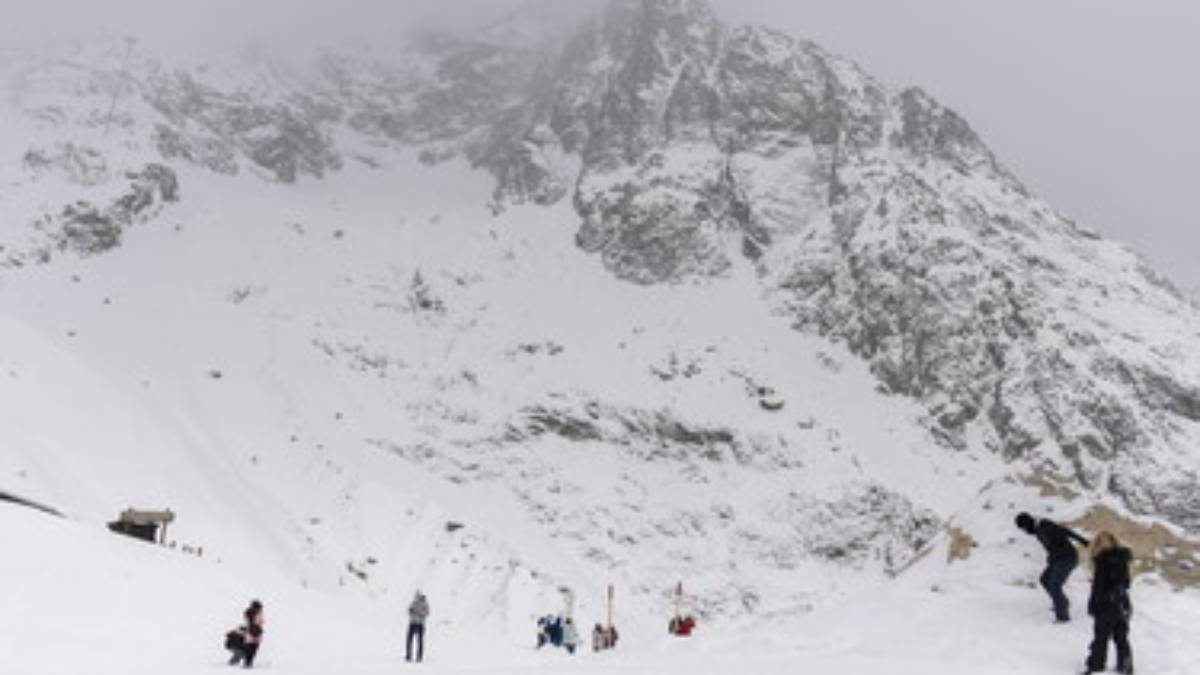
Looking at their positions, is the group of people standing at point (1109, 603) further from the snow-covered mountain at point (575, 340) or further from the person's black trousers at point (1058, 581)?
the snow-covered mountain at point (575, 340)

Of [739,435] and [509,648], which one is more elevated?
Result: [739,435]

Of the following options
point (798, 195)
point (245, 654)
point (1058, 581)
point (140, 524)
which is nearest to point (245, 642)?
point (245, 654)

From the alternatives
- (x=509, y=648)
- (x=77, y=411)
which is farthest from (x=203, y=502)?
(x=509, y=648)

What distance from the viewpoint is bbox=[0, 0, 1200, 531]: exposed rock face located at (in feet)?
218

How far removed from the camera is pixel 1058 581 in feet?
47.5

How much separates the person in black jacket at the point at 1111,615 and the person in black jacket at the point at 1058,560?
1.42 m

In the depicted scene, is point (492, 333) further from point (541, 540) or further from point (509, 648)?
point (509, 648)

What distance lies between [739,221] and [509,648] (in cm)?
5606

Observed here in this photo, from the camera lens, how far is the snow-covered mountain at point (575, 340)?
46031 mm

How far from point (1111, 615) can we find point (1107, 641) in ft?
1.08

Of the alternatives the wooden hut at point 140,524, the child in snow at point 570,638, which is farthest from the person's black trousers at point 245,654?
the wooden hut at point 140,524

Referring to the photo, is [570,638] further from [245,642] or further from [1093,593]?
[1093,593]

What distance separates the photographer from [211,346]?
193 ft

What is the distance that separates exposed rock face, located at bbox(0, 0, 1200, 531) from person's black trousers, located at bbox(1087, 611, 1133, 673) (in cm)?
4954
